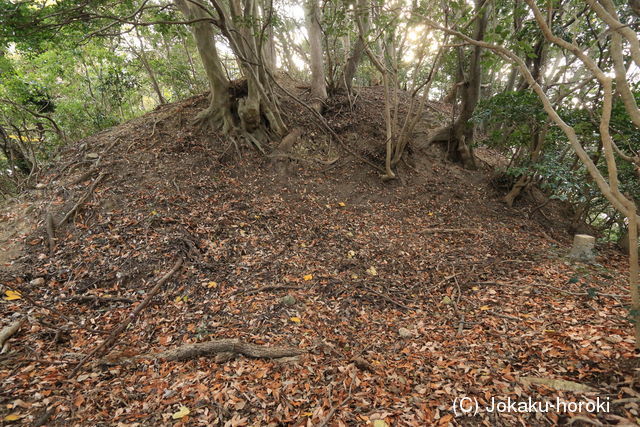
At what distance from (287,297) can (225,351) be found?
A: 1192 millimetres

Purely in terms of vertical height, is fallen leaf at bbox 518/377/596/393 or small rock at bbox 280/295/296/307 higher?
small rock at bbox 280/295/296/307

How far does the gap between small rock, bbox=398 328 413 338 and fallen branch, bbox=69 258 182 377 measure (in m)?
3.56

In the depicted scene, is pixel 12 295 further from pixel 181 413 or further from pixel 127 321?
pixel 181 413

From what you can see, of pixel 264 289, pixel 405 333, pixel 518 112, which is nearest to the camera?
pixel 405 333

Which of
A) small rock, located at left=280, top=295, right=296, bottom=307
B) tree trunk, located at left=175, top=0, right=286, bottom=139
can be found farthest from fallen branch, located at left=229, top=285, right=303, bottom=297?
tree trunk, located at left=175, top=0, right=286, bottom=139

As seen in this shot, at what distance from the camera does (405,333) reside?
3766mm

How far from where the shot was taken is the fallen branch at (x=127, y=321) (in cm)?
321

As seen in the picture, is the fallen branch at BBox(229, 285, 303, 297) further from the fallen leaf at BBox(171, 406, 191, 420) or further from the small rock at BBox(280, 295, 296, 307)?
the fallen leaf at BBox(171, 406, 191, 420)

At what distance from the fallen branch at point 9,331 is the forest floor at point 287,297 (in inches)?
4.6

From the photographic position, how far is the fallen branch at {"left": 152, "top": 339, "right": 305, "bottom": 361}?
129 inches

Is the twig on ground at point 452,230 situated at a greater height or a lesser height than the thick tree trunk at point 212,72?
lesser

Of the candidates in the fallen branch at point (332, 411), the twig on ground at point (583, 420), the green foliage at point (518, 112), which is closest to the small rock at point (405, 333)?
the fallen branch at point (332, 411)

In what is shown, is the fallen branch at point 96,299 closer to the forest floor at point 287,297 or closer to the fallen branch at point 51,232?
the forest floor at point 287,297

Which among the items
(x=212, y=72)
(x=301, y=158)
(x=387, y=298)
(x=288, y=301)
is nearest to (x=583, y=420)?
(x=387, y=298)
